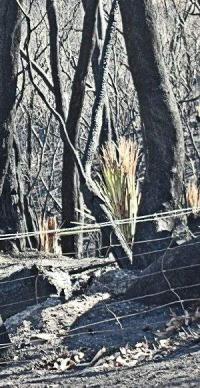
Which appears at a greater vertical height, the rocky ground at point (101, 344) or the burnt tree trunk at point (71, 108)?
the burnt tree trunk at point (71, 108)

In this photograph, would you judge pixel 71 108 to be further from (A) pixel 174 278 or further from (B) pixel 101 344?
(B) pixel 101 344

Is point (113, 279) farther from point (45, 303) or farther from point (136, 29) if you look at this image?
point (136, 29)

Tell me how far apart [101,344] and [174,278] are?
76cm

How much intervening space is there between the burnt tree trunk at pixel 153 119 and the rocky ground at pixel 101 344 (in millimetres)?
979

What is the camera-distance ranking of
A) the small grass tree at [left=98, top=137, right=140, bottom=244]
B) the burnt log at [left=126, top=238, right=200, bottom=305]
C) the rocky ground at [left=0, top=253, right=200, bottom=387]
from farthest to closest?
the small grass tree at [left=98, top=137, right=140, bottom=244] → the burnt log at [left=126, top=238, right=200, bottom=305] → the rocky ground at [left=0, top=253, right=200, bottom=387]

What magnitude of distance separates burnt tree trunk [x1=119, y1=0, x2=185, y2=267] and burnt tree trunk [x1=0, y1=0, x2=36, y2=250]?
287 cm

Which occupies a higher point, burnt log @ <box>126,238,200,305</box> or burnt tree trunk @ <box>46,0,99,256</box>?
burnt tree trunk @ <box>46,0,99,256</box>

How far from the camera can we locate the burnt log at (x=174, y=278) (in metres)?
6.76

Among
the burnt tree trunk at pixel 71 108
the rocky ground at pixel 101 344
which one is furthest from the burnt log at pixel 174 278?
the burnt tree trunk at pixel 71 108

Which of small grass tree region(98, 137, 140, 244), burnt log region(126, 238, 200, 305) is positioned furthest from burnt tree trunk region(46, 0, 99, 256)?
A: burnt log region(126, 238, 200, 305)

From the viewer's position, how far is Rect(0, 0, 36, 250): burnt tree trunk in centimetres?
1109

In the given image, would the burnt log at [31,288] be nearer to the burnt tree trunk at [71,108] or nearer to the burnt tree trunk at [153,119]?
the burnt tree trunk at [153,119]

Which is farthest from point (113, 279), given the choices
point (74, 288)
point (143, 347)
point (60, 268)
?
point (143, 347)

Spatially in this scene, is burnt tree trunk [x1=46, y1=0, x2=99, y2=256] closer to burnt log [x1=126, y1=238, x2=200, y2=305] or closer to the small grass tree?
the small grass tree
